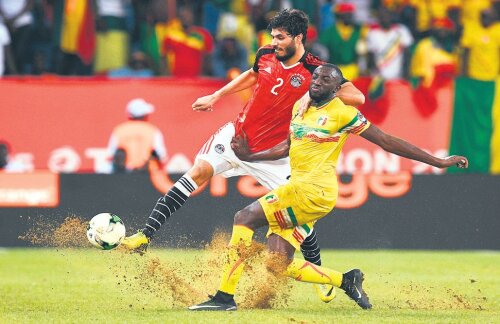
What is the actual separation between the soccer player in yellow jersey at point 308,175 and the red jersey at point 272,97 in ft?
2.37

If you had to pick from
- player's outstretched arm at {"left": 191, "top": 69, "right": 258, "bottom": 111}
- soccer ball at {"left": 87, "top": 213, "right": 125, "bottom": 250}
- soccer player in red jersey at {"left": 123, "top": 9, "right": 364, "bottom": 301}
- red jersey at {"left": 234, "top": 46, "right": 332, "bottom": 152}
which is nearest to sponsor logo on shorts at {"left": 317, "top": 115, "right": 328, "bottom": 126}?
soccer player in red jersey at {"left": 123, "top": 9, "right": 364, "bottom": 301}

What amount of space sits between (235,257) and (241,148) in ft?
4.62

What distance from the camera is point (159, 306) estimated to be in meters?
10.8

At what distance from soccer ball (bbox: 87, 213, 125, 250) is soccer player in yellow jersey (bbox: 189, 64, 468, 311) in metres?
0.86

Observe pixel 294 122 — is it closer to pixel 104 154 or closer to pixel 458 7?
pixel 104 154

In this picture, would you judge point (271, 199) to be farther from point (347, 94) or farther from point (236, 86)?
point (236, 86)

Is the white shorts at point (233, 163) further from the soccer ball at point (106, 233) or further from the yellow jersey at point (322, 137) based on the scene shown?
the soccer ball at point (106, 233)

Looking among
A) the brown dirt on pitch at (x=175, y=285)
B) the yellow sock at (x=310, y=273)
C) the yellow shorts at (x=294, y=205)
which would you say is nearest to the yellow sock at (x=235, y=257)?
the yellow shorts at (x=294, y=205)

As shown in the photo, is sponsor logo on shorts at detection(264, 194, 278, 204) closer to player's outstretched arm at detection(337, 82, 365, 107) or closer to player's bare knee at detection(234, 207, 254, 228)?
player's bare knee at detection(234, 207, 254, 228)

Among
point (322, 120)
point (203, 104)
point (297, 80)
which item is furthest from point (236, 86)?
point (322, 120)

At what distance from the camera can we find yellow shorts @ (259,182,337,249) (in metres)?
10.3

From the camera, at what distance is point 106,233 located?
A: 34.1 feet

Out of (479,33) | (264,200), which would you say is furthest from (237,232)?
(479,33)

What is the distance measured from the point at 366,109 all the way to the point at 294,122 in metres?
8.23
